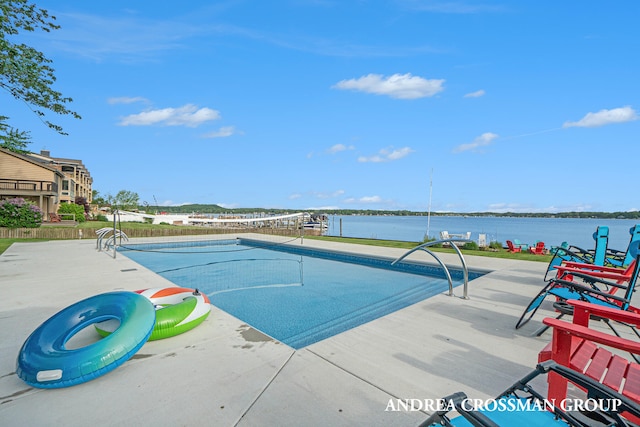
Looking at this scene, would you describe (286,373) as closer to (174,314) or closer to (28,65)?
(174,314)

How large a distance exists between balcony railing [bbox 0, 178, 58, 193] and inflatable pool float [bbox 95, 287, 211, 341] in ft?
88.6

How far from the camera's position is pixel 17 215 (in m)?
15.0

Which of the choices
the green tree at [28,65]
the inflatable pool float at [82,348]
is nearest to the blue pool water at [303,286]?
the inflatable pool float at [82,348]

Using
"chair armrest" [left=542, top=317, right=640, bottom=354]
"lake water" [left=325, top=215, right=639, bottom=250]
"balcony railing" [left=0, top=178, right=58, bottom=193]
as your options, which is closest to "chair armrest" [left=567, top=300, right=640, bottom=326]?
"chair armrest" [left=542, top=317, right=640, bottom=354]

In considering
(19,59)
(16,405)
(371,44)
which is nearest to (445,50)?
(371,44)

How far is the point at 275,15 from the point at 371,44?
16.0 ft

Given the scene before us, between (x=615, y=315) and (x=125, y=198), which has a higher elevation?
(x=125, y=198)

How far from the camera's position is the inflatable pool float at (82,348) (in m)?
2.45

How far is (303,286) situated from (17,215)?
15812mm

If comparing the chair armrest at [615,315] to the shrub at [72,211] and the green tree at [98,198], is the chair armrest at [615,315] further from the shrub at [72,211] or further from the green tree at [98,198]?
the green tree at [98,198]

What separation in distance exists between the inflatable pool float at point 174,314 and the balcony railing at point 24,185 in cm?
2701

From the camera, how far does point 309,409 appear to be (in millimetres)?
2168

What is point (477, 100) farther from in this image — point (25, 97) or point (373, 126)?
point (25, 97)

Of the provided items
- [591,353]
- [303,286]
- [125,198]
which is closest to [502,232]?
Answer: [303,286]
